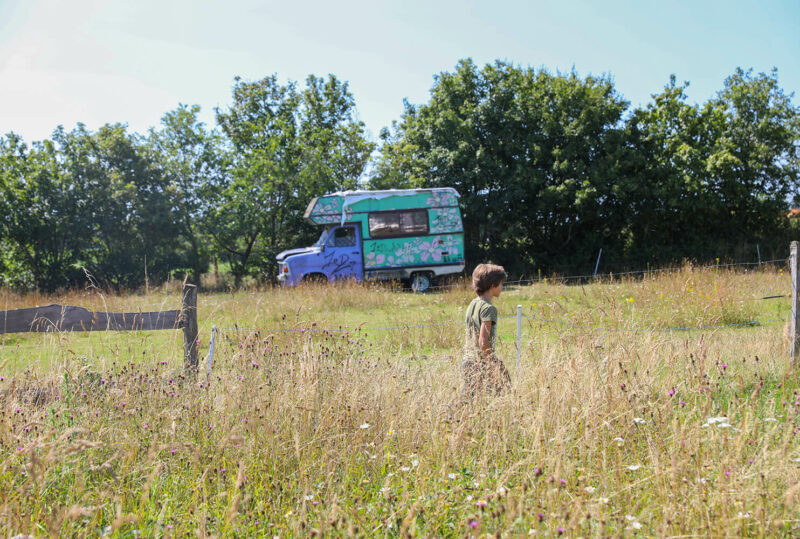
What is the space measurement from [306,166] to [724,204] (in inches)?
668

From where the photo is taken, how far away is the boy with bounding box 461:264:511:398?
423cm

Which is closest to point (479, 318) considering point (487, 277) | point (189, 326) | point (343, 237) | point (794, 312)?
point (487, 277)

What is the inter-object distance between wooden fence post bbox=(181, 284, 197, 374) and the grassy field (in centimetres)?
36

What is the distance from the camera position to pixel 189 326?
4922 mm

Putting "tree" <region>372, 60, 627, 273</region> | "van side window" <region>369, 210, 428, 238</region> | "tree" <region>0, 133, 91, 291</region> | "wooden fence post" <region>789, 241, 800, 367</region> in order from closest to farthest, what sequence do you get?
"wooden fence post" <region>789, 241, 800, 367</region>
"van side window" <region>369, 210, 428, 238</region>
"tree" <region>0, 133, 91, 291</region>
"tree" <region>372, 60, 627, 273</region>

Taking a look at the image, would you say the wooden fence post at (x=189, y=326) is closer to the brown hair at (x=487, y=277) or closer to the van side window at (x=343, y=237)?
the brown hair at (x=487, y=277)

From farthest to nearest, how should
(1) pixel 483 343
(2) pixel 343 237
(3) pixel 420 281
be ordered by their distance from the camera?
(3) pixel 420 281, (2) pixel 343 237, (1) pixel 483 343

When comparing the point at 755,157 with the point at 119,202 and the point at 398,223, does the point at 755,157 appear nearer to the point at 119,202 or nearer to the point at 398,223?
the point at 398,223

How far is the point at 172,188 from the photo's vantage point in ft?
68.9

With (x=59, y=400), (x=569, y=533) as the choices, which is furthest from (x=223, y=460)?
(x=569, y=533)

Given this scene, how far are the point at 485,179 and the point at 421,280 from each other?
6814 millimetres


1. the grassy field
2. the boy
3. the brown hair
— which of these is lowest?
the grassy field

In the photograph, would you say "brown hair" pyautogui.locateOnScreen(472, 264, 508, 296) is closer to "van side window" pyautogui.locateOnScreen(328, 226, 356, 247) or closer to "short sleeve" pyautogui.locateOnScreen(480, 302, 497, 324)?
"short sleeve" pyautogui.locateOnScreen(480, 302, 497, 324)

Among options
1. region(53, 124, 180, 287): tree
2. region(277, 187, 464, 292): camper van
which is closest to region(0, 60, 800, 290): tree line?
region(53, 124, 180, 287): tree
